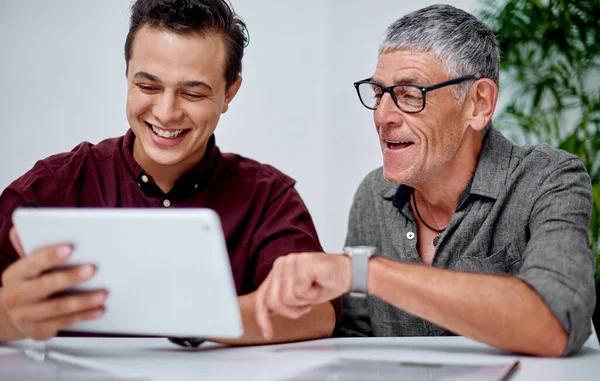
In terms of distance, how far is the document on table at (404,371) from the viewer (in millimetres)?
1139

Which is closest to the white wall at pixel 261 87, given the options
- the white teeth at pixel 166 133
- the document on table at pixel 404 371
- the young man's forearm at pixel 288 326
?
the white teeth at pixel 166 133

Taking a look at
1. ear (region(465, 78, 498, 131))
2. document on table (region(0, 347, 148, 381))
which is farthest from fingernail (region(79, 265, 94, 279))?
ear (region(465, 78, 498, 131))

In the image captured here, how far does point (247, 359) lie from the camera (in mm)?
1342

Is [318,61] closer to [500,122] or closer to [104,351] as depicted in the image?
[500,122]

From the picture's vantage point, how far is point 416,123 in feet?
5.99

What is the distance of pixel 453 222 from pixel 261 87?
214cm

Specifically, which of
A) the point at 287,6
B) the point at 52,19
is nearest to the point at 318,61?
the point at 287,6

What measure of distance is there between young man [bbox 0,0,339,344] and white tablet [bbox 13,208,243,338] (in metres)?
0.33

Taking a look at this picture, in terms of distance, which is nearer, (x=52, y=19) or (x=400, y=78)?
(x=400, y=78)

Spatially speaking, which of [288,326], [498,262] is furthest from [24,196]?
[498,262]

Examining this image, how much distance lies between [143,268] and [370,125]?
280 cm

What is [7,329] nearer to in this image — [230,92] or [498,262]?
[230,92]

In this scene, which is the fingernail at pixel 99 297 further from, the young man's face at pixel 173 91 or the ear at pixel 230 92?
the ear at pixel 230 92

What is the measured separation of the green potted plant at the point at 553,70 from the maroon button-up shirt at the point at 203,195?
66.4 inches
